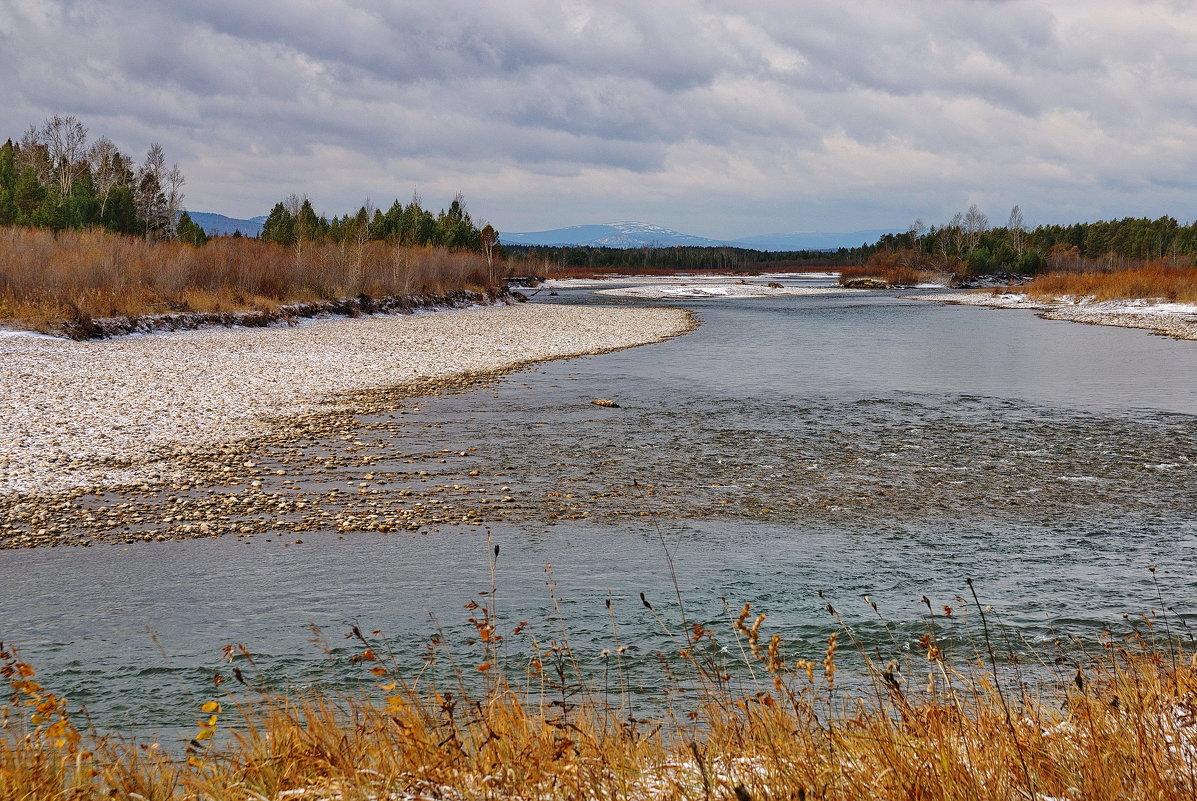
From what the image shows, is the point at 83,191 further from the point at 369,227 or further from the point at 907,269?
the point at 907,269

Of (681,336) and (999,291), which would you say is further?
(999,291)

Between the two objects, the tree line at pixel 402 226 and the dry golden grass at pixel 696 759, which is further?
the tree line at pixel 402 226

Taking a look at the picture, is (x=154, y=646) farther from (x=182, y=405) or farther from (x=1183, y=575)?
(x=182, y=405)

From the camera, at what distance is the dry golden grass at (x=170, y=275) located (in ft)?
105

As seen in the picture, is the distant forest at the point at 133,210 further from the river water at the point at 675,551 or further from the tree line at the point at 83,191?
the river water at the point at 675,551

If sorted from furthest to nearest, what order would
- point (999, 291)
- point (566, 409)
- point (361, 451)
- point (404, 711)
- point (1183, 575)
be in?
point (999, 291) < point (566, 409) < point (361, 451) < point (1183, 575) < point (404, 711)

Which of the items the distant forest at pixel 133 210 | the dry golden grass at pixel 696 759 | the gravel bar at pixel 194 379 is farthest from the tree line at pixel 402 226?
the dry golden grass at pixel 696 759

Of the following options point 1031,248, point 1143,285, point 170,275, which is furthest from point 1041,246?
point 170,275

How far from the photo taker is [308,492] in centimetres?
1252

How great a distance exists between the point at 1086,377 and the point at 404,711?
25.8 meters

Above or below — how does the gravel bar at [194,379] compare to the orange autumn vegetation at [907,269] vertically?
below

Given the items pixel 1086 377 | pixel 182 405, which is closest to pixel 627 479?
pixel 182 405

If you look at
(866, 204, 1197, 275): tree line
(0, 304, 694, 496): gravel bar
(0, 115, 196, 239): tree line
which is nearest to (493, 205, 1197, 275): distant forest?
(866, 204, 1197, 275): tree line

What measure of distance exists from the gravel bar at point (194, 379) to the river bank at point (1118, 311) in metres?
24.5
